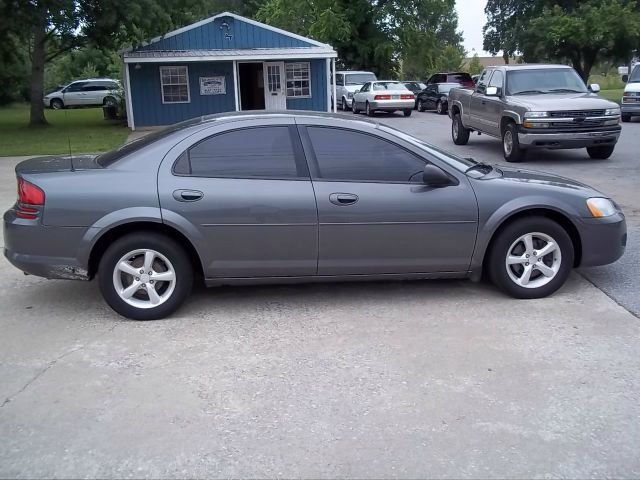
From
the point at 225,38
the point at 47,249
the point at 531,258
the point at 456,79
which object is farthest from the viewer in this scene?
the point at 456,79

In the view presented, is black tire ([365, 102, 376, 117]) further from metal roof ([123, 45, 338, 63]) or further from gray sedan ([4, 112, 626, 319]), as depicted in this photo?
gray sedan ([4, 112, 626, 319])

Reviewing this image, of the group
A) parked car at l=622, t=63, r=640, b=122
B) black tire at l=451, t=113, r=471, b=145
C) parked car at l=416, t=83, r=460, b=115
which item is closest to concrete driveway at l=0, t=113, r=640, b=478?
black tire at l=451, t=113, r=471, b=145

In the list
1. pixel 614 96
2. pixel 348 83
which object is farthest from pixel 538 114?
pixel 614 96

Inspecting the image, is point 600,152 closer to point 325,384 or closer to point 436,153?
point 436,153

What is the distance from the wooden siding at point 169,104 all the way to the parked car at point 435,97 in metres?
9.94

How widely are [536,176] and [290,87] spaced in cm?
2169

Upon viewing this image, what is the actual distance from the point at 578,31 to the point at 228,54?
63.9ft

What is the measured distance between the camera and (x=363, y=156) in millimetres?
5266

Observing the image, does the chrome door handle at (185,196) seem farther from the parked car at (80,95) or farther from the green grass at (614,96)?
the parked car at (80,95)

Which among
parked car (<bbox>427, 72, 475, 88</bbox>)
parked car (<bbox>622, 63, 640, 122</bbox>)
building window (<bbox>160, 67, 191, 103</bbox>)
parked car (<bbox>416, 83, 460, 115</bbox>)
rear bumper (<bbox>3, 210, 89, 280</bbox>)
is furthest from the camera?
parked car (<bbox>427, 72, 475, 88</bbox>)

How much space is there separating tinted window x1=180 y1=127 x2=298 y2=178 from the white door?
2153cm

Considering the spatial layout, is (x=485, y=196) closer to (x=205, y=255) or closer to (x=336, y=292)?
(x=336, y=292)

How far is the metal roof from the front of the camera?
A: 76.5 feet

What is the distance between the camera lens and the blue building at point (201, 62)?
23828mm
